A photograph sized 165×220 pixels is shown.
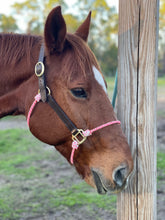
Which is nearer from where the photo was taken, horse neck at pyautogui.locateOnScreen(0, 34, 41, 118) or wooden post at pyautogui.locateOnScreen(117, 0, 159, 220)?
wooden post at pyautogui.locateOnScreen(117, 0, 159, 220)

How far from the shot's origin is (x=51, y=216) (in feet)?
10.1

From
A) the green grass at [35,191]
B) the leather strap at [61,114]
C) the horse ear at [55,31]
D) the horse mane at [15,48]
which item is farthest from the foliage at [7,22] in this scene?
the leather strap at [61,114]

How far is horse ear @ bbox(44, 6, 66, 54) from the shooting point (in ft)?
5.08

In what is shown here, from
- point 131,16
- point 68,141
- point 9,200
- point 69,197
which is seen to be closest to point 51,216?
point 69,197

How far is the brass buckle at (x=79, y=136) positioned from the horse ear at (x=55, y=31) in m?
0.60

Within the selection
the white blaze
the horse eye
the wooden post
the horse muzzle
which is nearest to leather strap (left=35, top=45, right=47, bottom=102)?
the horse eye

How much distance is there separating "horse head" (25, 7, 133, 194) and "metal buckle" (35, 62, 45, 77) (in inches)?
1.5

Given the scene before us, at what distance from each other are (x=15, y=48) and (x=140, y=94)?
1.02 metres

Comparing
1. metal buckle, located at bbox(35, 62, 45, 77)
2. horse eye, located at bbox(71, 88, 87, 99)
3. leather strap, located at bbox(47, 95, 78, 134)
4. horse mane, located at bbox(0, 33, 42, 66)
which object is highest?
horse mane, located at bbox(0, 33, 42, 66)

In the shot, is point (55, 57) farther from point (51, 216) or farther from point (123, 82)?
point (51, 216)

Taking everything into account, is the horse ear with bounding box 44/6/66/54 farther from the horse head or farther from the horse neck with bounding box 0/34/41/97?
the horse neck with bounding box 0/34/41/97

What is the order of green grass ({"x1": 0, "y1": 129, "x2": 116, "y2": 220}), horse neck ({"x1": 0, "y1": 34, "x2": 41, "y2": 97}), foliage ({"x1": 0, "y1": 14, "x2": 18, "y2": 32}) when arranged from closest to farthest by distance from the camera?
1. horse neck ({"x1": 0, "y1": 34, "x2": 41, "y2": 97})
2. green grass ({"x1": 0, "y1": 129, "x2": 116, "y2": 220})
3. foliage ({"x1": 0, "y1": 14, "x2": 18, "y2": 32})

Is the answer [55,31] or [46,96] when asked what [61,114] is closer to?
[46,96]

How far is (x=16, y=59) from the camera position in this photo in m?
1.80
